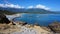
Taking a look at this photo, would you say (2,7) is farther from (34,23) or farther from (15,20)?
(34,23)


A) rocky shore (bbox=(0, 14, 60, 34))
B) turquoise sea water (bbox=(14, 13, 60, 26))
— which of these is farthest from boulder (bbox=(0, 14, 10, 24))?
turquoise sea water (bbox=(14, 13, 60, 26))

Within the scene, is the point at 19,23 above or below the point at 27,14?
below

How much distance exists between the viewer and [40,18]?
22.3 ft

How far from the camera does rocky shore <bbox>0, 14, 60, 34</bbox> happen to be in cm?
624

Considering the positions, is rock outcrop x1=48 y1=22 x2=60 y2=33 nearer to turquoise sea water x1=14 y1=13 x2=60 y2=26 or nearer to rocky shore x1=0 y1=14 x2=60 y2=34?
rocky shore x1=0 y1=14 x2=60 y2=34

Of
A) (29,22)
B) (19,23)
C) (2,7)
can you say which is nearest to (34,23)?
(29,22)

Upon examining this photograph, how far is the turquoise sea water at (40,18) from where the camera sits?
663 cm

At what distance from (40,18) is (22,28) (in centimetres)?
90

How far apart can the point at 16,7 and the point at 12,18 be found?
0.63m

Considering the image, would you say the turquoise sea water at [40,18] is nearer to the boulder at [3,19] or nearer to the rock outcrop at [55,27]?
the rock outcrop at [55,27]

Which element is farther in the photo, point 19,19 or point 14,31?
point 19,19

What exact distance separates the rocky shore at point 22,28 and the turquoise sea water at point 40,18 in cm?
19

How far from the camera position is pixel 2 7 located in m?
7.14

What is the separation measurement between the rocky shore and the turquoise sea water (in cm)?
19
